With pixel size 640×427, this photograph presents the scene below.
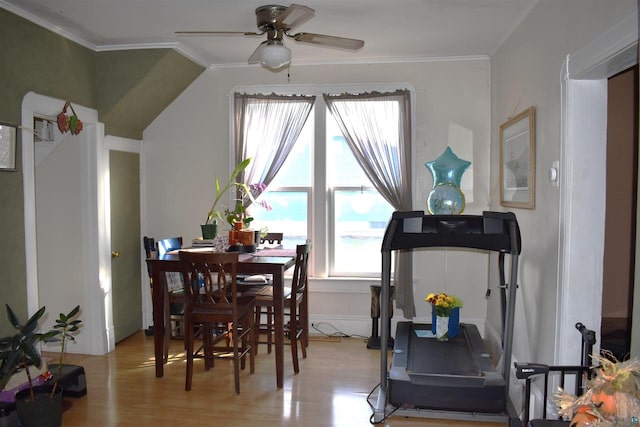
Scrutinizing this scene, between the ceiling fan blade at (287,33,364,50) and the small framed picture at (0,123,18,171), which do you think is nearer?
the ceiling fan blade at (287,33,364,50)

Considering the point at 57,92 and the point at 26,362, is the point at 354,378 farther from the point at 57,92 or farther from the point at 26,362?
the point at 57,92

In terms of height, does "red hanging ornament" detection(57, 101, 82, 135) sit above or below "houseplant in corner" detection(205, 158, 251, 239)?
above

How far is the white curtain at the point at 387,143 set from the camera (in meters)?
4.67

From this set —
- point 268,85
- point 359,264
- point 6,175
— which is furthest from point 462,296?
point 6,175

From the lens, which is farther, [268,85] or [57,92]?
[268,85]

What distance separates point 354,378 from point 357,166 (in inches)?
80.4

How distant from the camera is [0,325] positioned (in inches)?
127

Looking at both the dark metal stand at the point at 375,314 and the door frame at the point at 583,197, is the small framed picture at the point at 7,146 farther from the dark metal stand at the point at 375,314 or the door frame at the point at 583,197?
the door frame at the point at 583,197

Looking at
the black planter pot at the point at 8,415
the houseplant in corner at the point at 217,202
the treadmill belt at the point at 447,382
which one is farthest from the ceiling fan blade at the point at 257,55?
the black planter pot at the point at 8,415

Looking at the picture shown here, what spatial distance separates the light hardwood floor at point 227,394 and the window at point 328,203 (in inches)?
36.9

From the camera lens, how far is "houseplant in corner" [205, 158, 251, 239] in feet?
13.7

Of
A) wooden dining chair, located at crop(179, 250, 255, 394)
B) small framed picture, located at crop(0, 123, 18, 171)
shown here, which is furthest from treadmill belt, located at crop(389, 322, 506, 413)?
small framed picture, located at crop(0, 123, 18, 171)

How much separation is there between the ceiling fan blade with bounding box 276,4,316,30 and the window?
1.82 m

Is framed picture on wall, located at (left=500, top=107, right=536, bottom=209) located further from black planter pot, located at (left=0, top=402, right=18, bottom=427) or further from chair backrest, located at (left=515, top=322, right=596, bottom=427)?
black planter pot, located at (left=0, top=402, right=18, bottom=427)
